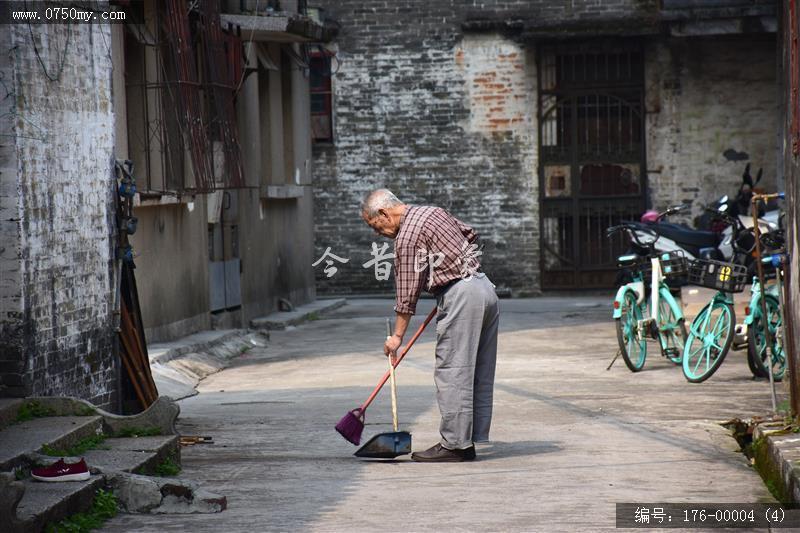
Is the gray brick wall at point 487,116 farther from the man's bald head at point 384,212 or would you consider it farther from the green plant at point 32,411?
the green plant at point 32,411

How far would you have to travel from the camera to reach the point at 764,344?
38.8ft

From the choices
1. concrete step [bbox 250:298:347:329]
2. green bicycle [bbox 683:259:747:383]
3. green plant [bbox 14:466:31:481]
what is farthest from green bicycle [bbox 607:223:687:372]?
green plant [bbox 14:466:31:481]

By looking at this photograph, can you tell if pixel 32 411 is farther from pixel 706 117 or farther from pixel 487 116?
pixel 706 117

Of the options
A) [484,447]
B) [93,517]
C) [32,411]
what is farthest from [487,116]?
[93,517]

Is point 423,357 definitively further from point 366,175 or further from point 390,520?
point 366,175

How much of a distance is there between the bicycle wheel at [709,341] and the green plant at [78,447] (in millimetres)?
5552

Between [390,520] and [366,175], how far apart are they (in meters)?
17.9

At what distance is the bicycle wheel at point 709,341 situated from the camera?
11.7 metres

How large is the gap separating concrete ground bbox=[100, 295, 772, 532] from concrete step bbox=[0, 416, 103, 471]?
2.05ft

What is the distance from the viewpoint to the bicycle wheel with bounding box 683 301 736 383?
1168cm

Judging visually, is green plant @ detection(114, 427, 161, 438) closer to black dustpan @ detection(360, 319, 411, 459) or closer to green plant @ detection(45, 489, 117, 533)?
black dustpan @ detection(360, 319, 411, 459)

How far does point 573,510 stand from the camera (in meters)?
6.85

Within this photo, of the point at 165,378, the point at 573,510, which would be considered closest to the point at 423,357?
the point at 165,378

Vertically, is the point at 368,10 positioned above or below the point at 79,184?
above
